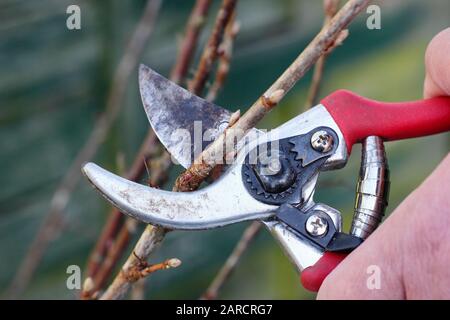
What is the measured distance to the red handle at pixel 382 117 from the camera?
1209 mm

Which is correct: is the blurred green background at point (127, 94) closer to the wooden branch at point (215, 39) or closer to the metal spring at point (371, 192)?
the wooden branch at point (215, 39)

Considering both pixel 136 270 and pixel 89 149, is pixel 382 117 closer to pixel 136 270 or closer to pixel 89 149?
pixel 136 270

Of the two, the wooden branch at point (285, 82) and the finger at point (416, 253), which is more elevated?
the wooden branch at point (285, 82)

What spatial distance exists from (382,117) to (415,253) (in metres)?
0.22

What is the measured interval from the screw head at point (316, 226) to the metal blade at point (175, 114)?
0.16 metres

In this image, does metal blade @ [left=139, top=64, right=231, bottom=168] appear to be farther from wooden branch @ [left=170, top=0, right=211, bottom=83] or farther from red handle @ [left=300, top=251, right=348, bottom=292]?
wooden branch @ [left=170, top=0, right=211, bottom=83]

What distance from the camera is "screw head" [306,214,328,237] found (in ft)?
3.90

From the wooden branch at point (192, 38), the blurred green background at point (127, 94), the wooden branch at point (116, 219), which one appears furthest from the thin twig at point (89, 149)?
the wooden branch at point (192, 38)

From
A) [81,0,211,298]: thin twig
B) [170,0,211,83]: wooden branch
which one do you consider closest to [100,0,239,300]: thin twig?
[81,0,211,298]: thin twig
